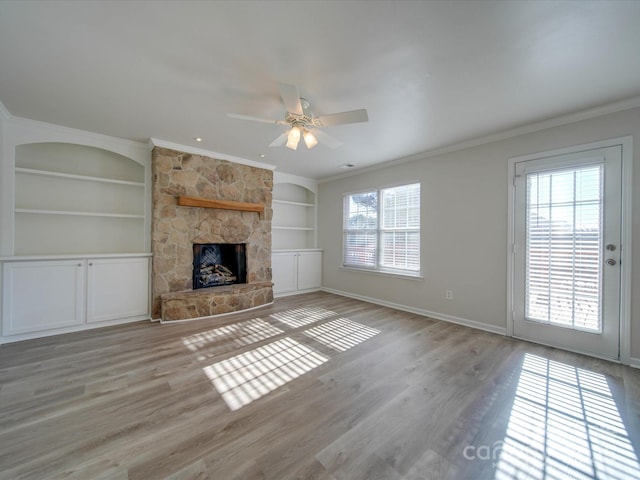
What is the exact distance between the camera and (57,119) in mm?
3145

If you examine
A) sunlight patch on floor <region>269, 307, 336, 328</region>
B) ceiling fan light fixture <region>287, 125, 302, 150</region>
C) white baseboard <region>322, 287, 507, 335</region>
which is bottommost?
sunlight patch on floor <region>269, 307, 336, 328</region>

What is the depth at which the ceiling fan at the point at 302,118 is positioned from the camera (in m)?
2.14

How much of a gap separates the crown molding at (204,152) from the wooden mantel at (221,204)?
0.73 meters

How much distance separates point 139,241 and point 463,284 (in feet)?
16.3

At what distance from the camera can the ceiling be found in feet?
5.23

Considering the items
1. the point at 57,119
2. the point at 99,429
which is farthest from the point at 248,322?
the point at 57,119

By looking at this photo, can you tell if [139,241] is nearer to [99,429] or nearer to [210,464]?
[99,429]

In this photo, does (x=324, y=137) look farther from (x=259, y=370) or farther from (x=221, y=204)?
(x=259, y=370)

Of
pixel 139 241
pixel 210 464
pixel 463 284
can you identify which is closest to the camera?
pixel 210 464

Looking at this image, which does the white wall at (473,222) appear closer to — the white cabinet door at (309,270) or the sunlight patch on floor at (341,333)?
the sunlight patch on floor at (341,333)

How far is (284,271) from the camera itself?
546cm

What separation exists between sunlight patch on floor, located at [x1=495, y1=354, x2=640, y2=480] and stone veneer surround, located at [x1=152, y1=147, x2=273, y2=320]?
3.73 meters

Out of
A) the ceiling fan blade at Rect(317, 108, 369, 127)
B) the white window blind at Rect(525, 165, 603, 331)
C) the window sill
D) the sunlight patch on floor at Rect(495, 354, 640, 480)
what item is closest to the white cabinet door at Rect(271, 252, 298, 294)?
the window sill

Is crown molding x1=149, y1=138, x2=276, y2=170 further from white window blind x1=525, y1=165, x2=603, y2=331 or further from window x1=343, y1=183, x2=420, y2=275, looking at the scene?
white window blind x1=525, y1=165, x2=603, y2=331
